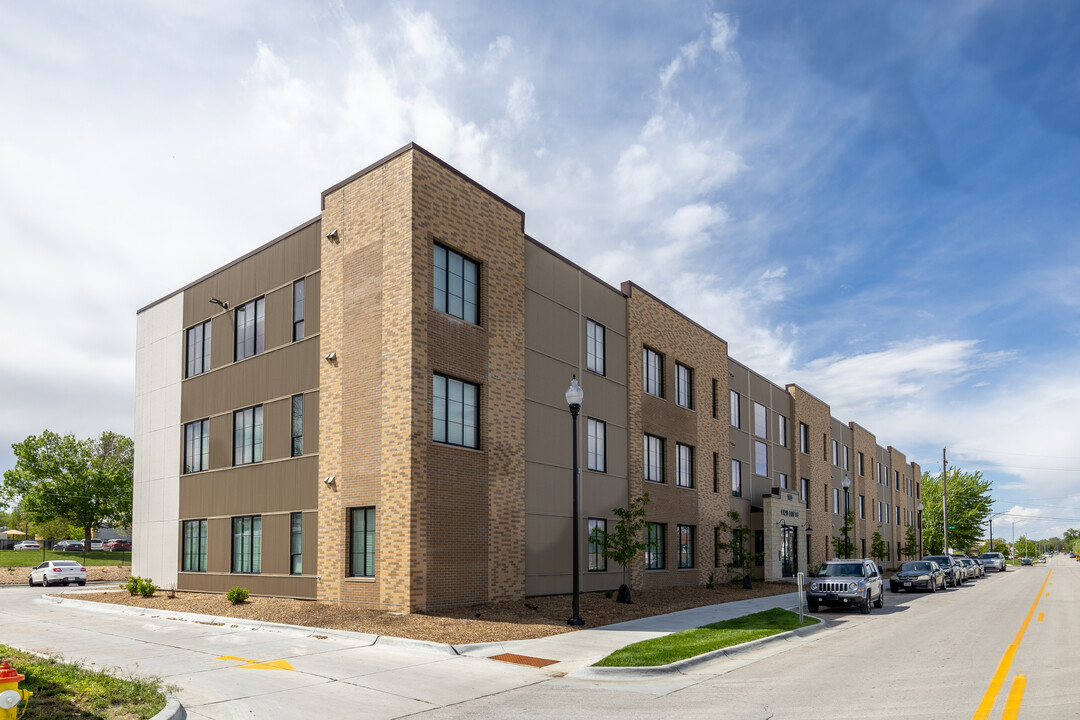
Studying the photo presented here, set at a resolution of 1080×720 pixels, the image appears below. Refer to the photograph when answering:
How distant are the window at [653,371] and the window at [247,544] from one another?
609 inches

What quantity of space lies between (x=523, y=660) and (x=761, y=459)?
32.9 m

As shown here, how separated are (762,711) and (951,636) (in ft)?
34.9

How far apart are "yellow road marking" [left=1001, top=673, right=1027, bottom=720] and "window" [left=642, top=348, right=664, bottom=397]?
813 inches

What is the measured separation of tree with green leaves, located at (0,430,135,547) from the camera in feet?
217

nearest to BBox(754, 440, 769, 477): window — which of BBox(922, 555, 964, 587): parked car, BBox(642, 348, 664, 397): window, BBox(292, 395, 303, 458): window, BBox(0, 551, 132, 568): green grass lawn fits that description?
BBox(922, 555, 964, 587): parked car

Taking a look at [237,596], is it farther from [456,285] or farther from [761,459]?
[761,459]

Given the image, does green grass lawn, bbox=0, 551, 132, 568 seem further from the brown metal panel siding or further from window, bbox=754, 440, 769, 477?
window, bbox=754, 440, 769, 477

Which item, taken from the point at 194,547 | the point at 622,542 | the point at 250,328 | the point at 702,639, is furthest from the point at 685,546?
the point at 250,328

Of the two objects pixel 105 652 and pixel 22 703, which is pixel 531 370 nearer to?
pixel 105 652

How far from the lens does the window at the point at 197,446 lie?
29.0 m

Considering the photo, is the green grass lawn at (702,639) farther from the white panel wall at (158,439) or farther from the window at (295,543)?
the white panel wall at (158,439)

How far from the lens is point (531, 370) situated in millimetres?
25500

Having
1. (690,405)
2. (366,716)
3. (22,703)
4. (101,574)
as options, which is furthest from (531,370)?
(101,574)

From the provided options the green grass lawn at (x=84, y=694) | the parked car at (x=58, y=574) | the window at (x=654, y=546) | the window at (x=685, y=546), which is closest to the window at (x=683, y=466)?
the window at (x=685, y=546)
